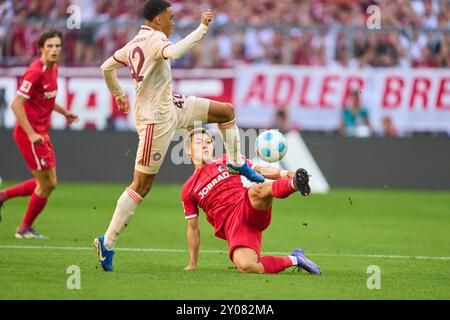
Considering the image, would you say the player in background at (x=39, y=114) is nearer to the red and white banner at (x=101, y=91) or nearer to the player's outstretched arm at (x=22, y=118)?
the player's outstretched arm at (x=22, y=118)

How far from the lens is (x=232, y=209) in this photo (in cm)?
1000

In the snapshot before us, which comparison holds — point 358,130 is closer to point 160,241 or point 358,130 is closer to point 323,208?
point 323,208

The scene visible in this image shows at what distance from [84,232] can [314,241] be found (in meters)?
3.18

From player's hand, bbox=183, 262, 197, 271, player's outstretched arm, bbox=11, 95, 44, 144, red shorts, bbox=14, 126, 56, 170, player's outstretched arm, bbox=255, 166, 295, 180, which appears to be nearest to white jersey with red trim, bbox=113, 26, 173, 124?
player's outstretched arm, bbox=255, 166, 295, 180

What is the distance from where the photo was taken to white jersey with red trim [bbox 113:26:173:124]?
9.91 m

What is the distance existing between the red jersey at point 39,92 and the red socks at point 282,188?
189 inches

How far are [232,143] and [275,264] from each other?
131 cm

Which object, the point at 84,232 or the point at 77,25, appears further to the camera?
the point at 77,25

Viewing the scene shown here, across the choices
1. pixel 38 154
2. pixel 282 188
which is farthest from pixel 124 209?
pixel 38 154

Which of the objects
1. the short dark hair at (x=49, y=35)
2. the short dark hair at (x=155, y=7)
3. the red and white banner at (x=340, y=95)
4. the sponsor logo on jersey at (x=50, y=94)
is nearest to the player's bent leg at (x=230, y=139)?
the short dark hair at (x=155, y=7)

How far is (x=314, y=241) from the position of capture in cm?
1359
